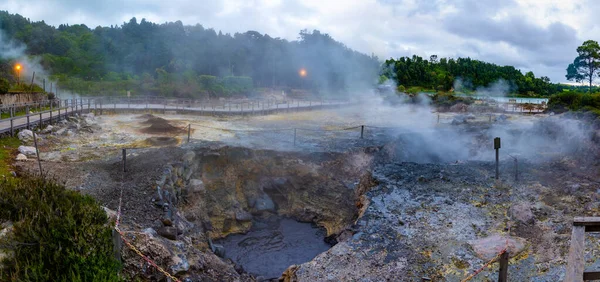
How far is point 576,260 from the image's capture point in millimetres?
2656

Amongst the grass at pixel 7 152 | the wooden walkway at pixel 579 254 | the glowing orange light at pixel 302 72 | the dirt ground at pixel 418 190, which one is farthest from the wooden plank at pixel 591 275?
the glowing orange light at pixel 302 72

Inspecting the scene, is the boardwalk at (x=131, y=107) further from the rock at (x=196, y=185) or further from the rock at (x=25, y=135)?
the rock at (x=196, y=185)

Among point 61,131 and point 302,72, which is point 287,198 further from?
point 302,72

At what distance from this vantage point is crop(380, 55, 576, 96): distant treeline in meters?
53.5

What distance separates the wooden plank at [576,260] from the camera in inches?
99.1

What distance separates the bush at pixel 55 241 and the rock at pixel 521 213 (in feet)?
25.9

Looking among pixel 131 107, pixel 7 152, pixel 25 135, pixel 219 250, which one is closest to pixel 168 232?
pixel 219 250

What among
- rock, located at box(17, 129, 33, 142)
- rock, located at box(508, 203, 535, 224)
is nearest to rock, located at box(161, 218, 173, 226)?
rock, located at box(508, 203, 535, 224)

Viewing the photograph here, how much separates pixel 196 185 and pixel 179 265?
525cm

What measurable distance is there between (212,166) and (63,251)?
8723 mm

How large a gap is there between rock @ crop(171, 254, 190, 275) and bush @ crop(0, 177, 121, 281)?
1.87 meters

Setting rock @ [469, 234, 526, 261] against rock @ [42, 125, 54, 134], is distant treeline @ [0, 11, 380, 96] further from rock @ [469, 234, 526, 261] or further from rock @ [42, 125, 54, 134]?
rock @ [469, 234, 526, 261]

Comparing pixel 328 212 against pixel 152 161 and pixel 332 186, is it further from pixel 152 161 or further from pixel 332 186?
pixel 152 161

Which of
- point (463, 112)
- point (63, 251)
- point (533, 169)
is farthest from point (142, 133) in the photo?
point (463, 112)
